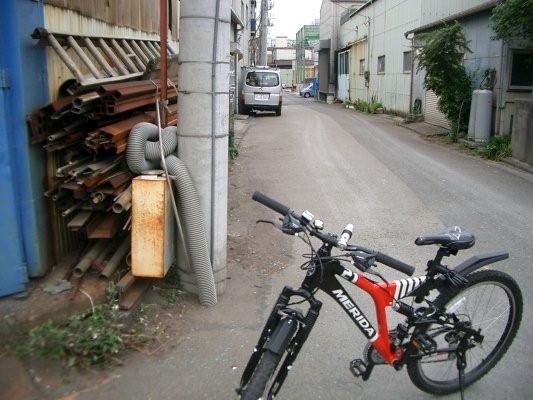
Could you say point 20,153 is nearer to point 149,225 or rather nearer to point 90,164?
point 90,164

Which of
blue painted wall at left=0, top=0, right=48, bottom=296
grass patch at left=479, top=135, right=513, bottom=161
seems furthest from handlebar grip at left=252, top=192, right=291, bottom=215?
grass patch at left=479, top=135, right=513, bottom=161

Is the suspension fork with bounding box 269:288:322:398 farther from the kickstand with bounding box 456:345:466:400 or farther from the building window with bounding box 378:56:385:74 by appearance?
the building window with bounding box 378:56:385:74

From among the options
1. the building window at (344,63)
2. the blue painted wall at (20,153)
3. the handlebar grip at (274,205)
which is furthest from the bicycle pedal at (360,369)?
the building window at (344,63)

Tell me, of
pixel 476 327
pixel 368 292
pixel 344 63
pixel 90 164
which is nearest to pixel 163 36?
pixel 90 164

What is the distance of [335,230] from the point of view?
7.06m

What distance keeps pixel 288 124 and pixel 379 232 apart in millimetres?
13719

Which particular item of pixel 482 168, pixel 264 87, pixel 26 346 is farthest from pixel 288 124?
pixel 26 346

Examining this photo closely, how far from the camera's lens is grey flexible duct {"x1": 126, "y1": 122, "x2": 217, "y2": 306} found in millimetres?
4590

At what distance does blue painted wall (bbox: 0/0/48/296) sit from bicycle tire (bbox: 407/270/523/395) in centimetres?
307

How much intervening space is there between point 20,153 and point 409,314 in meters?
3.14

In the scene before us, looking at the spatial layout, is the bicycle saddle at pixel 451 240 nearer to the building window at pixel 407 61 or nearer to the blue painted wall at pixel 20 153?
the blue painted wall at pixel 20 153

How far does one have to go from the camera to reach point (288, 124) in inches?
801

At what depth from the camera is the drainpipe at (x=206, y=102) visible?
4.48 m

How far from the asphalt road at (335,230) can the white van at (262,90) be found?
8.98m
